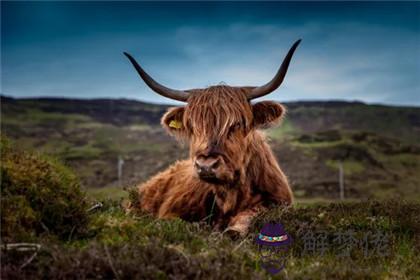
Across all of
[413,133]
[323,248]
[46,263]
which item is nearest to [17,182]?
[46,263]

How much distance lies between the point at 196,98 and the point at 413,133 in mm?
114438

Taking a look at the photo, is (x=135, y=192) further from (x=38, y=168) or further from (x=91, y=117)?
(x=91, y=117)

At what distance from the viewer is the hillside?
173 ft

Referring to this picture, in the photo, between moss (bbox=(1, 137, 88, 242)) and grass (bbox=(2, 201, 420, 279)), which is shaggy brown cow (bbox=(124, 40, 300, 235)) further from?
moss (bbox=(1, 137, 88, 242))

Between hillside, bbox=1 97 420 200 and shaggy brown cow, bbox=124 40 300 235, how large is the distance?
1559 mm

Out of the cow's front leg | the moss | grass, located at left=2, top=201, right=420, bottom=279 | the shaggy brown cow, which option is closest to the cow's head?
the shaggy brown cow

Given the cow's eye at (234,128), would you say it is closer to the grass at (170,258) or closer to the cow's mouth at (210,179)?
the cow's mouth at (210,179)

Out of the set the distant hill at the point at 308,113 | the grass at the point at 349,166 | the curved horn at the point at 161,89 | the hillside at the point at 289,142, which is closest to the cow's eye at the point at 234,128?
the curved horn at the point at 161,89

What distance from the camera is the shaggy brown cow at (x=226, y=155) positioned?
22.5 ft

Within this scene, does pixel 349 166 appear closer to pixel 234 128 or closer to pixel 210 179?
pixel 234 128

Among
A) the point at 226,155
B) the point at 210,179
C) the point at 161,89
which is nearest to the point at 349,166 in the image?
the point at 161,89

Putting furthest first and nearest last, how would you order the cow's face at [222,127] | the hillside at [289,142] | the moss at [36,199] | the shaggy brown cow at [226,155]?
the hillside at [289,142] < the shaggy brown cow at [226,155] < the cow's face at [222,127] < the moss at [36,199]

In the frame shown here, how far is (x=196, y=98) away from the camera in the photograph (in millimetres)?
7559

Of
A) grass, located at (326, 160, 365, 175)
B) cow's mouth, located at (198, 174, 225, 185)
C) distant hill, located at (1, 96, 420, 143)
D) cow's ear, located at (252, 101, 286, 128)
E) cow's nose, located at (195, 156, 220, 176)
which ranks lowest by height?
grass, located at (326, 160, 365, 175)
